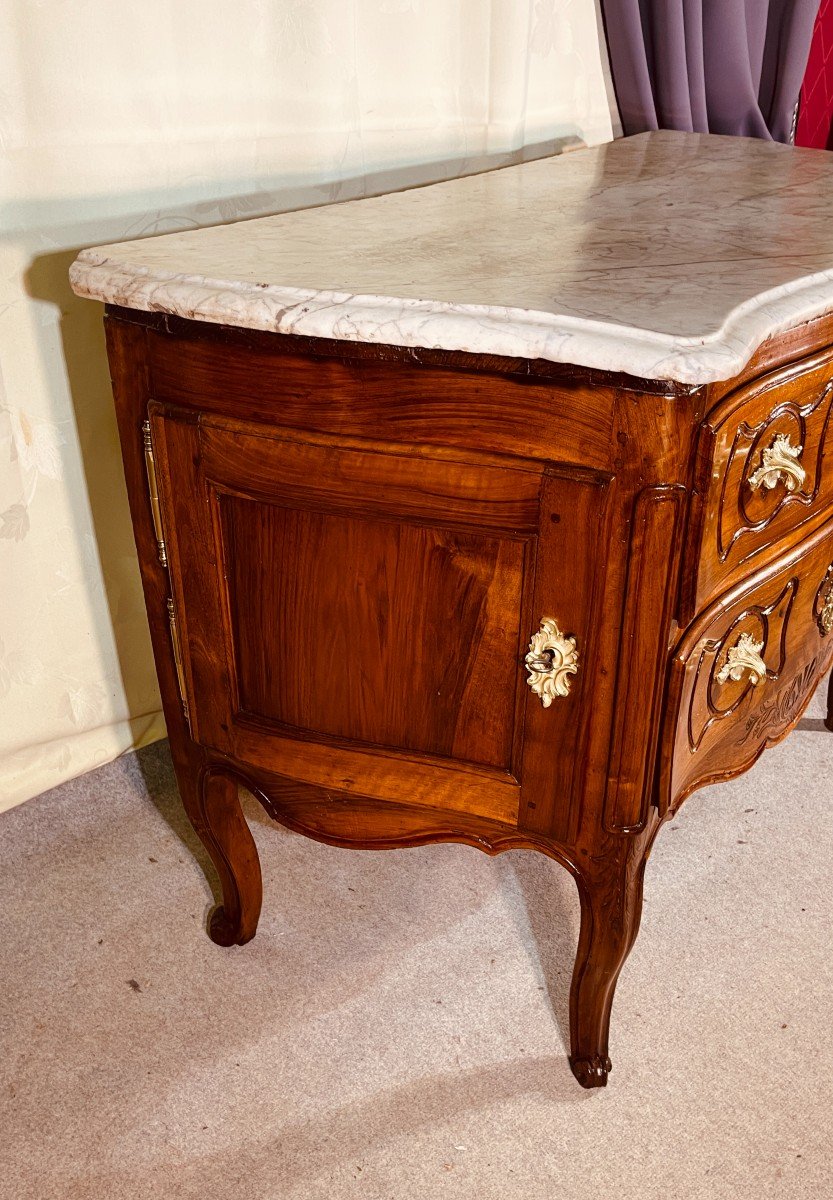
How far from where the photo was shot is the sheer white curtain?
1.06 m

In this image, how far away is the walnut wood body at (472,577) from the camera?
70 cm

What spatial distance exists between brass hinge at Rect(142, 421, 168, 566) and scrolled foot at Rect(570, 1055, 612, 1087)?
57 centimetres

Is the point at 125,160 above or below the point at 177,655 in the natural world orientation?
above

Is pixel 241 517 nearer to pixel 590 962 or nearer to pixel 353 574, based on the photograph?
pixel 353 574

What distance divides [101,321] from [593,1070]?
89 centimetres

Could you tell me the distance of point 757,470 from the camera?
766 millimetres

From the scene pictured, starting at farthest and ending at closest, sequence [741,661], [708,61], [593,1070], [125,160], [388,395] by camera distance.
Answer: [708,61] < [125,160] < [593,1070] < [741,661] < [388,395]

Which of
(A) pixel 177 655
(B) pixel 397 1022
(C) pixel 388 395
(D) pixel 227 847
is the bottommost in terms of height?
(B) pixel 397 1022

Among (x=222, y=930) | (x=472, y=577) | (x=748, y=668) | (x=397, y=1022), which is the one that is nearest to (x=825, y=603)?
(x=748, y=668)

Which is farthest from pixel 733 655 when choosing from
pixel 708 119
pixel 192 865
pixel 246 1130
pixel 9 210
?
pixel 708 119

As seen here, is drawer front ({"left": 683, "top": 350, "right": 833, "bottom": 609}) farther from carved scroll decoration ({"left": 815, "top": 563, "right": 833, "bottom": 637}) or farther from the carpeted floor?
the carpeted floor

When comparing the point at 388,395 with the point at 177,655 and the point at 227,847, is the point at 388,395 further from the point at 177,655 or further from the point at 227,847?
the point at 227,847

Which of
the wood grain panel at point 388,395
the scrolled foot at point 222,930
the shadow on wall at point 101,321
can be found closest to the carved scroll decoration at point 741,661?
the wood grain panel at point 388,395

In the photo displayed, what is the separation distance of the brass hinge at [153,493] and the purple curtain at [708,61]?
962 mm
